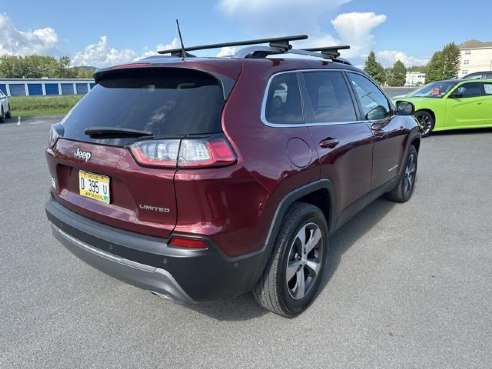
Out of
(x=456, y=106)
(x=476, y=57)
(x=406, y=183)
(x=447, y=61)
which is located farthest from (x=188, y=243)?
(x=476, y=57)

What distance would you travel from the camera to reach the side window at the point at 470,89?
10922mm

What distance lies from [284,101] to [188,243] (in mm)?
1185

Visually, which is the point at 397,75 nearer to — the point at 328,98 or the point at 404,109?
the point at 404,109

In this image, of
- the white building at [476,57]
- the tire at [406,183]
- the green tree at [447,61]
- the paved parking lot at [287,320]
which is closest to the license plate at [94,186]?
the paved parking lot at [287,320]

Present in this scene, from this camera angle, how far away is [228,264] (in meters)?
2.17

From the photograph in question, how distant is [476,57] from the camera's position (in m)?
102

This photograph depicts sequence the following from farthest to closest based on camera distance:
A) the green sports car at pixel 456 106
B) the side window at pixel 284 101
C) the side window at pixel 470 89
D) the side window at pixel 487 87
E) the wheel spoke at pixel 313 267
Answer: the side window at pixel 487 87 < the side window at pixel 470 89 < the green sports car at pixel 456 106 < the wheel spoke at pixel 313 267 < the side window at pixel 284 101

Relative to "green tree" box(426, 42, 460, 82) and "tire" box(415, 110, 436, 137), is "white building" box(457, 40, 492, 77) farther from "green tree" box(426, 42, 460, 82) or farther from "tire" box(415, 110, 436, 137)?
"tire" box(415, 110, 436, 137)

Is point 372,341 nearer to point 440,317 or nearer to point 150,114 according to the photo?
point 440,317

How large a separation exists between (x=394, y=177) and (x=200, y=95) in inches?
125

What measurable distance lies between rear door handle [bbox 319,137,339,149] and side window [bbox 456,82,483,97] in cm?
976

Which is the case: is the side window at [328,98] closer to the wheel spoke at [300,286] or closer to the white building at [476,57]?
the wheel spoke at [300,286]

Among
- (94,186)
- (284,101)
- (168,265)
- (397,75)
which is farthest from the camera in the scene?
(397,75)

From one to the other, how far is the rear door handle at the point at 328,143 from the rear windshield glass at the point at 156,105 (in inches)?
37.5
